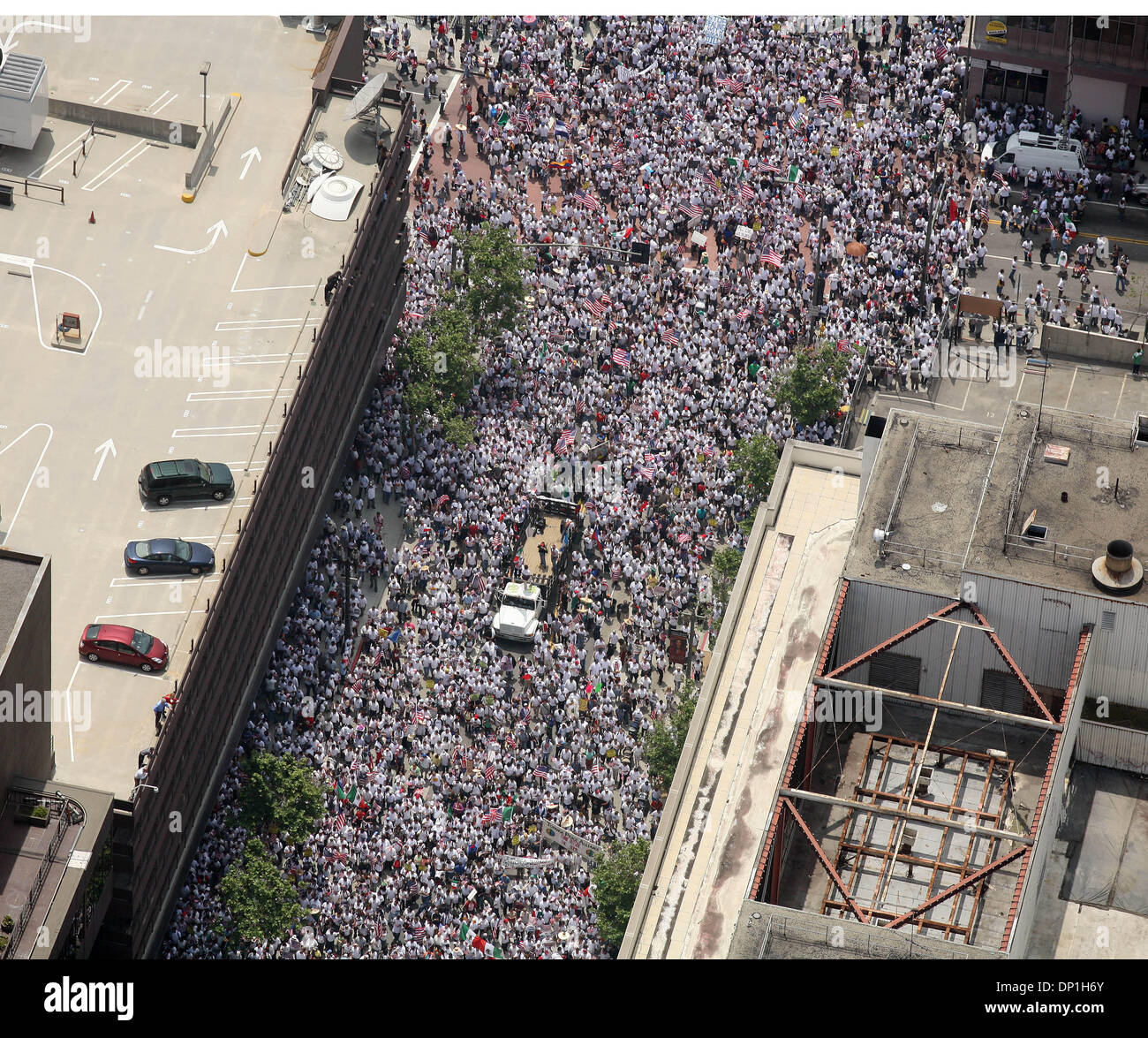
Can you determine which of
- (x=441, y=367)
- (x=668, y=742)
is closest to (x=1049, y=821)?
(x=668, y=742)

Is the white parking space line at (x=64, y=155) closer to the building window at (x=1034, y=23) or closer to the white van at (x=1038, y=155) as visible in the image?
the white van at (x=1038, y=155)

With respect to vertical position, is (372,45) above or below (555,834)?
above

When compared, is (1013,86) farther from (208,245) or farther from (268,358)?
(268,358)

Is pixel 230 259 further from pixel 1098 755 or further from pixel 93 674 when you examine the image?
pixel 1098 755

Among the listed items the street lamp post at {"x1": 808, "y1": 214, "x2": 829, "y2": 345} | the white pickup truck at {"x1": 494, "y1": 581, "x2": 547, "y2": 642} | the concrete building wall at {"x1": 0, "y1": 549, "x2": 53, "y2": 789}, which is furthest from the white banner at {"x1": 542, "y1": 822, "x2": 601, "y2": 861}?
the street lamp post at {"x1": 808, "y1": 214, "x2": 829, "y2": 345}

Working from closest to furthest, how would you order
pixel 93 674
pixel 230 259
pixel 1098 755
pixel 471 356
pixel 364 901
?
pixel 1098 755 < pixel 93 674 < pixel 364 901 < pixel 230 259 < pixel 471 356

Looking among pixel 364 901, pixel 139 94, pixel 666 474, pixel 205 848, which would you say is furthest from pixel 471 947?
pixel 139 94
